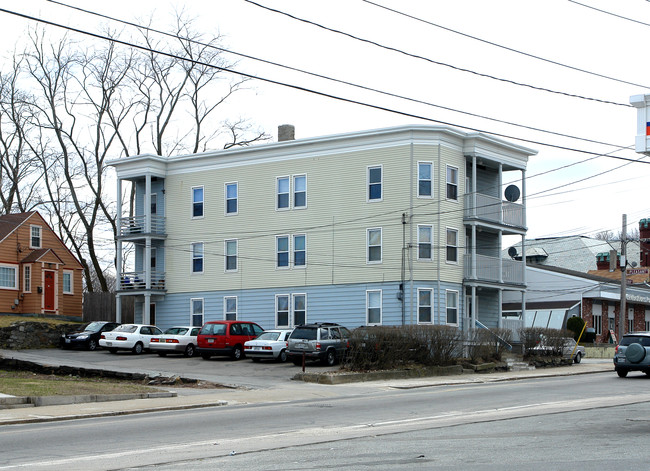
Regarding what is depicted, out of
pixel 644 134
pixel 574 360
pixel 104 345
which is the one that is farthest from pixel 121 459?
pixel 574 360

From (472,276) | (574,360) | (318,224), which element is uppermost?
(318,224)

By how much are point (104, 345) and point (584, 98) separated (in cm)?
2389

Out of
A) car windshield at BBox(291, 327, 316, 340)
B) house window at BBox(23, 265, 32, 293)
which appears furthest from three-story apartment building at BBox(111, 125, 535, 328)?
house window at BBox(23, 265, 32, 293)

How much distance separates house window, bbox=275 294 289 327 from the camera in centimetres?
4112

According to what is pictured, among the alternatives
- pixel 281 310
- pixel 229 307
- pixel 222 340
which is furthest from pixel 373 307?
pixel 229 307

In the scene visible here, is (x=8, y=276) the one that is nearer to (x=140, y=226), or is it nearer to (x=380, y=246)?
(x=140, y=226)

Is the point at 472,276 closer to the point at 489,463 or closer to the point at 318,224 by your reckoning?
the point at 318,224

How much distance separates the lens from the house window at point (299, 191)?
135 ft

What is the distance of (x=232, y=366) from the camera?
3316 centimetres

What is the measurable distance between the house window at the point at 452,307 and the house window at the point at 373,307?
3080 mm

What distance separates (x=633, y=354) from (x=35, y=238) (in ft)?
120

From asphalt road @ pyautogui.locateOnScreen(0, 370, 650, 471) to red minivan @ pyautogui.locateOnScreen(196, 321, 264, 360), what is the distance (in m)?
14.4

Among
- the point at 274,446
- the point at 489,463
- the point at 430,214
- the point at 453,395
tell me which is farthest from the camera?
the point at 430,214

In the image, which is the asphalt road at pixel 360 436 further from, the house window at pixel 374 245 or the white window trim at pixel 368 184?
the white window trim at pixel 368 184
